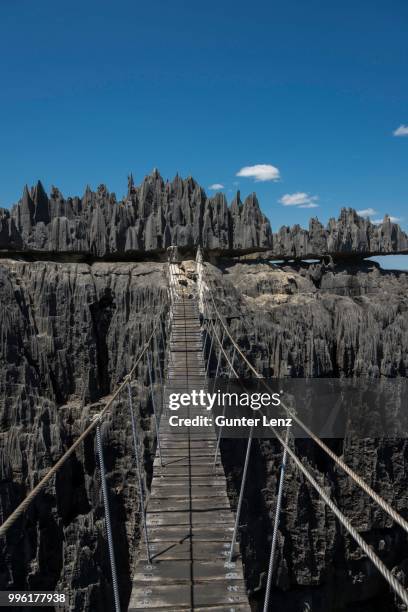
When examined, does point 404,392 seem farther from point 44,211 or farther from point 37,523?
point 44,211

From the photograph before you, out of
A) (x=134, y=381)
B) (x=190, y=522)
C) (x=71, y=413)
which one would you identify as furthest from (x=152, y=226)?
(x=190, y=522)

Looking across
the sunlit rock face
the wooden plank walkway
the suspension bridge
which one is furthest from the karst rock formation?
the suspension bridge

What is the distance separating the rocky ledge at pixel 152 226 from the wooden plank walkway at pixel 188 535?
18.9 m

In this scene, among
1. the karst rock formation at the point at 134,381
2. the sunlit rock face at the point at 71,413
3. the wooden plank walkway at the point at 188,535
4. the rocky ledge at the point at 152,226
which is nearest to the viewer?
the wooden plank walkway at the point at 188,535

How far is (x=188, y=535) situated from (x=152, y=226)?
21719mm

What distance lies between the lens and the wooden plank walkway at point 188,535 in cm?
276

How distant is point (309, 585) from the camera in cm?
1544

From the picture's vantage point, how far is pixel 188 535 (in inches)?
134

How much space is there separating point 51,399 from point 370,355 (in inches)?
495

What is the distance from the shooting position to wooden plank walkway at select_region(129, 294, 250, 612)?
9.06 feet

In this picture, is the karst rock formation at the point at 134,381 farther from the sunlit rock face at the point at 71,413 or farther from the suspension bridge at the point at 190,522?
the suspension bridge at the point at 190,522

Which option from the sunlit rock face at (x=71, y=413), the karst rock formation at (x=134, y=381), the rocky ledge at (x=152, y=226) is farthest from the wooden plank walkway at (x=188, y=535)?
the rocky ledge at (x=152, y=226)

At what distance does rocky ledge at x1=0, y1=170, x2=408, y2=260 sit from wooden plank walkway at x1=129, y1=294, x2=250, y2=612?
18921mm

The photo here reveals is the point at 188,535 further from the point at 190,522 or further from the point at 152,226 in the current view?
the point at 152,226
